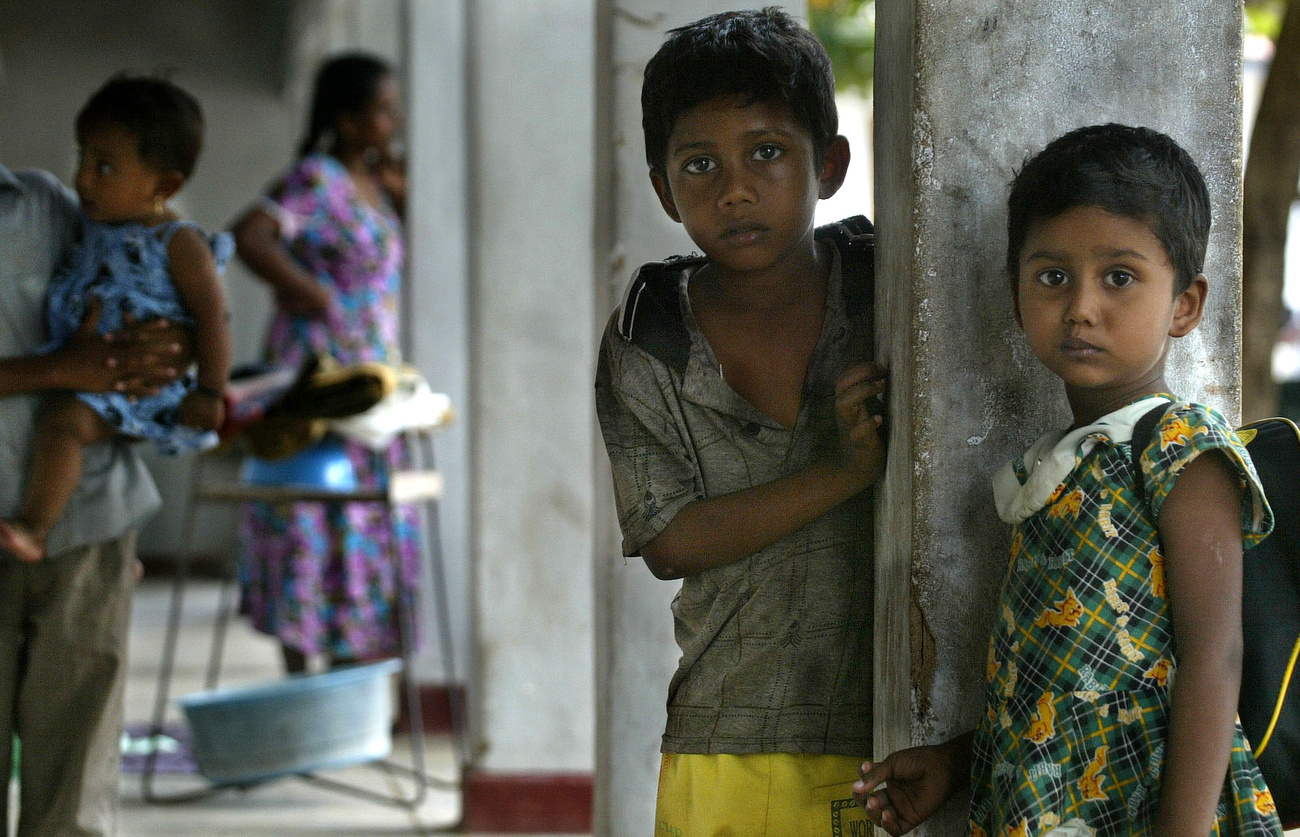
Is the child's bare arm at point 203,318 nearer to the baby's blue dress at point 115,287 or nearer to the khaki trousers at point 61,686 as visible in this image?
the baby's blue dress at point 115,287

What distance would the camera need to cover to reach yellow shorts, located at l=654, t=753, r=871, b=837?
1.59 metres

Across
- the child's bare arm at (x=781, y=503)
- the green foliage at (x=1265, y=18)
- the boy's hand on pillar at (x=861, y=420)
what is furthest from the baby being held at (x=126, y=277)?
the green foliage at (x=1265, y=18)

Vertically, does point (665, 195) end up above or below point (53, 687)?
above

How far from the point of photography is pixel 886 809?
1428 millimetres

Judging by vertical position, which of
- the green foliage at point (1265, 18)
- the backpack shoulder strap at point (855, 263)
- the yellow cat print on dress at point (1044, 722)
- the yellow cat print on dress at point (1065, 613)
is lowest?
the yellow cat print on dress at point (1044, 722)

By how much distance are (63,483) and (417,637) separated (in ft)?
8.24

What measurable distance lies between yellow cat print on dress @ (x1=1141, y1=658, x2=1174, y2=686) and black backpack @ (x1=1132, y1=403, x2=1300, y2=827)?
0.26ft

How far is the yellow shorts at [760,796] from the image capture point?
1593mm

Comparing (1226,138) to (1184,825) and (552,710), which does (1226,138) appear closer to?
(1184,825)

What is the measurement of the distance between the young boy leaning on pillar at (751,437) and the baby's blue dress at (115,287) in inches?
41.9

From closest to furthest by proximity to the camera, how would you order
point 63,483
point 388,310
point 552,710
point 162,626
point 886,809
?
point 886,809 → point 63,483 → point 552,710 → point 388,310 → point 162,626

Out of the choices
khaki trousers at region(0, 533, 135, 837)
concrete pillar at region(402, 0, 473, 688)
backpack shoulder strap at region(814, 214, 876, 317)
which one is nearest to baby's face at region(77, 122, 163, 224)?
khaki trousers at region(0, 533, 135, 837)

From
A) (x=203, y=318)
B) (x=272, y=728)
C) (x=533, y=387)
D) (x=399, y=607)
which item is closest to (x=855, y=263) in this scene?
(x=203, y=318)

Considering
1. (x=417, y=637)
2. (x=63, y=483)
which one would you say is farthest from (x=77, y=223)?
(x=417, y=637)
